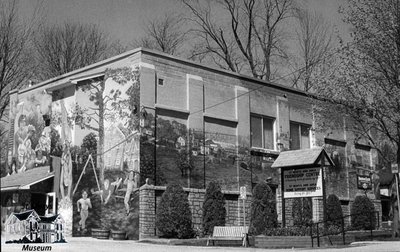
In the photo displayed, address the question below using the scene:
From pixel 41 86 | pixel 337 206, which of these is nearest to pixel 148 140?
pixel 41 86

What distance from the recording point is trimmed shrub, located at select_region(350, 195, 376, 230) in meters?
34.0

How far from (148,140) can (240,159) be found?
658 centimetres

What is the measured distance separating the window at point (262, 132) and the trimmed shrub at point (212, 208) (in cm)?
544

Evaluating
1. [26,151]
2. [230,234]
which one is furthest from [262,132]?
[26,151]

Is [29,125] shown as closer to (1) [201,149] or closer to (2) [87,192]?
(2) [87,192]

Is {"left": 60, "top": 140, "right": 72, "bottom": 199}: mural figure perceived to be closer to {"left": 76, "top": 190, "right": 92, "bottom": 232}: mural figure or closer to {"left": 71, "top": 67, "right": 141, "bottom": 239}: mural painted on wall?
{"left": 71, "top": 67, "right": 141, "bottom": 239}: mural painted on wall

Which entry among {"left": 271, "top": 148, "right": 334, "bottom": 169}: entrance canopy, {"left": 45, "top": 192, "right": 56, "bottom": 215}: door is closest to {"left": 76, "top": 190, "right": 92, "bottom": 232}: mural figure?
{"left": 45, "top": 192, "right": 56, "bottom": 215}: door

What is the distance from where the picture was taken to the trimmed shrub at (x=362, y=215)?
3398cm

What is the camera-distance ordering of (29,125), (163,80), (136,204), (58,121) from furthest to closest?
(29,125) → (58,121) → (163,80) → (136,204)

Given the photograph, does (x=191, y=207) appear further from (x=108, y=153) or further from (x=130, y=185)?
(x=108, y=153)

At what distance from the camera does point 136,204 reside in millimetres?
24469

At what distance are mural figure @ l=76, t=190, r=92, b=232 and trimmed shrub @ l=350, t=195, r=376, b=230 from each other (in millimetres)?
16090

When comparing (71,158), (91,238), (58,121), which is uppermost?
(58,121)

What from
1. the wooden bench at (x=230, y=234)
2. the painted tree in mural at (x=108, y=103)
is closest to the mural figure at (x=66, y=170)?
the painted tree in mural at (x=108, y=103)
